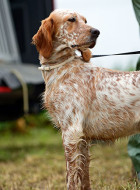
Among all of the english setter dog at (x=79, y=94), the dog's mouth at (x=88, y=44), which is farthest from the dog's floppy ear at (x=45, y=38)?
the dog's mouth at (x=88, y=44)

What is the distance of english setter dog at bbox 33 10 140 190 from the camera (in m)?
3.05

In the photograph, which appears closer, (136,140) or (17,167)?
(136,140)

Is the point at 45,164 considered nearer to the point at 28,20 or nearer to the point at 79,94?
the point at 28,20

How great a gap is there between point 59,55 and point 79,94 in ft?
1.36

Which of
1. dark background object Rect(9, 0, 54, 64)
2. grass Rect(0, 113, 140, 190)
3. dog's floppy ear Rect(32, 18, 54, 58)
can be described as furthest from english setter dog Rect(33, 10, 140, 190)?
dark background object Rect(9, 0, 54, 64)

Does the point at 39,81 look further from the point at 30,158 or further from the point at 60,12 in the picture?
the point at 60,12

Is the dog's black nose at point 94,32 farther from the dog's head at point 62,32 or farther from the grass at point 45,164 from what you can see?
the grass at point 45,164

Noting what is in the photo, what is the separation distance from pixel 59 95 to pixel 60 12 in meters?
0.72

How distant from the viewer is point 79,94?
3104 mm

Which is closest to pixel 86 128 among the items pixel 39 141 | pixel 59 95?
pixel 59 95

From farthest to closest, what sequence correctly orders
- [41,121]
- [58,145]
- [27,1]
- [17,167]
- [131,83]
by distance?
[41,121] < [58,145] < [27,1] < [17,167] < [131,83]

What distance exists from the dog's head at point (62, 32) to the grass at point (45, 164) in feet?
3.22

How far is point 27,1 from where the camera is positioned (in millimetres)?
7227

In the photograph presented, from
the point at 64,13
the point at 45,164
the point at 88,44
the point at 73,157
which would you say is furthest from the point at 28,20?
the point at 73,157
